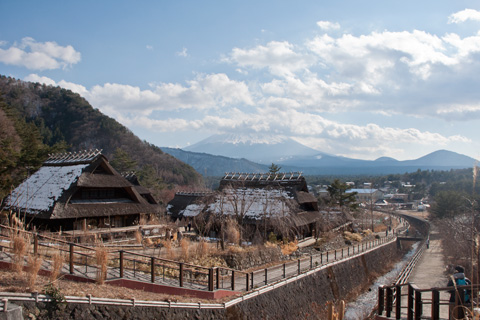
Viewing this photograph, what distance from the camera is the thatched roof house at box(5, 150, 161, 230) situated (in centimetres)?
2159

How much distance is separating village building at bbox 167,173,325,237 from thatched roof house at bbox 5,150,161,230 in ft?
17.3

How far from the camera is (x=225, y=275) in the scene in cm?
1549

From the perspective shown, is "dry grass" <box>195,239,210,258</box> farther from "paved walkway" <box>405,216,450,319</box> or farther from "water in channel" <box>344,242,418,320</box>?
"paved walkway" <box>405,216,450,319</box>

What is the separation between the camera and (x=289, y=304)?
50.1ft

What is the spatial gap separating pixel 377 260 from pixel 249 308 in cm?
2154

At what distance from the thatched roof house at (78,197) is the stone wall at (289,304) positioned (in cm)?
1181

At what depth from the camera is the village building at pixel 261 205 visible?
953 inches

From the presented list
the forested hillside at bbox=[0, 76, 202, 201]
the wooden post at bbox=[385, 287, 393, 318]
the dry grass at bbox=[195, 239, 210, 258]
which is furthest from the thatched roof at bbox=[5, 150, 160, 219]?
the forested hillside at bbox=[0, 76, 202, 201]

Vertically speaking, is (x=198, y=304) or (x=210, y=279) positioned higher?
(x=210, y=279)

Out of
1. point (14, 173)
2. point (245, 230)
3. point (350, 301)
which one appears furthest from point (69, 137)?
point (350, 301)

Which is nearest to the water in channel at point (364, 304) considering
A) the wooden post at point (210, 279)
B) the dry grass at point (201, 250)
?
the dry grass at point (201, 250)

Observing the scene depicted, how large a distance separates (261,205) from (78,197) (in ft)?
41.2

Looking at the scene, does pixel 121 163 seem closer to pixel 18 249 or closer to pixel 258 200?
pixel 258 200

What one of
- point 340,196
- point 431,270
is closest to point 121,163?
point 340,196
